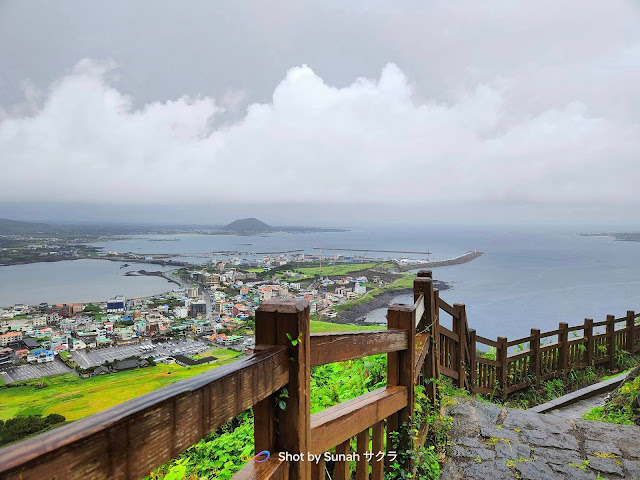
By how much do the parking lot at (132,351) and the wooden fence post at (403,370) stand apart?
605 cm

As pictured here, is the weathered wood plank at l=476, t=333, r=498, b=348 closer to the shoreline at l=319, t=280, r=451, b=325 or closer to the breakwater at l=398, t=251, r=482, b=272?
the shoreline at l=319, t=280, r=451, b=325

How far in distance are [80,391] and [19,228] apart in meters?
27.6

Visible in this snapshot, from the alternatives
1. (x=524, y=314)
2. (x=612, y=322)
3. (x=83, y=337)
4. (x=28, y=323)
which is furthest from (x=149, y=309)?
(x=524, y=314)

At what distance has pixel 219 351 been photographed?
7355mm

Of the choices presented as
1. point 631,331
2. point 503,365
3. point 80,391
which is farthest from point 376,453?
point 631,331

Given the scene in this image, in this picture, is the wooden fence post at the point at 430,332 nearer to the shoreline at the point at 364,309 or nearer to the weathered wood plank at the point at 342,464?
the weathered wood plank at the point at 342,464

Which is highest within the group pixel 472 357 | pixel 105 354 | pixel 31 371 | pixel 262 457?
pixel 262 457

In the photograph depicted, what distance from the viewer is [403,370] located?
2.30 meters

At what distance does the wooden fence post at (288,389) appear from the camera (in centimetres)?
123

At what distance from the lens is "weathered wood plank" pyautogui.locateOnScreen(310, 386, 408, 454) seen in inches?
58.5

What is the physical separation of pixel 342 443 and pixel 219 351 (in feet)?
20.4

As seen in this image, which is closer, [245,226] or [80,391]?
[80,391]

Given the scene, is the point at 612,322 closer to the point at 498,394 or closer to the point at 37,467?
the point at 498,394

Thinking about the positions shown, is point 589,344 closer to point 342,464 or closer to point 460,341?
point 460,341
